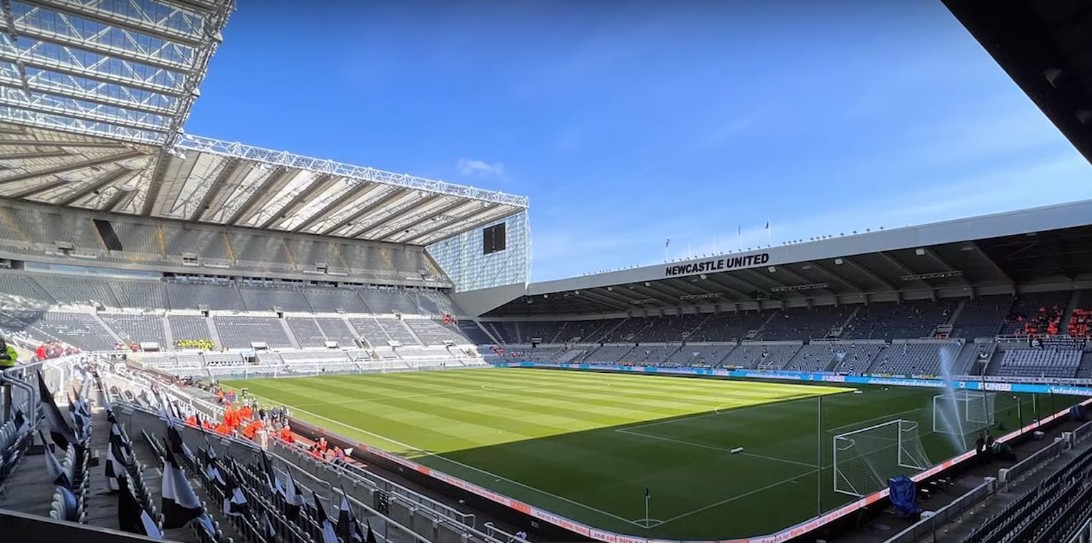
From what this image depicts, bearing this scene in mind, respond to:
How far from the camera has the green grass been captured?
1276 cm

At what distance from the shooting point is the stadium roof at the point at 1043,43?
4.68 m

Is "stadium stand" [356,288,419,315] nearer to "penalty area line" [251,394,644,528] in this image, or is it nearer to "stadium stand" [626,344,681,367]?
"stadium stand" [626,344,681,367]

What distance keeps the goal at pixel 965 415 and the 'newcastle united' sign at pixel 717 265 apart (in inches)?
729

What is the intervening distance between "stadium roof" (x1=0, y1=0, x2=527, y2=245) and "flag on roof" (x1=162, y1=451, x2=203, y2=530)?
58.2 ft

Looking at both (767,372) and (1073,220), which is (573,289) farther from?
(1073,220)

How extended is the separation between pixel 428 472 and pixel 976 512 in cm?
1172

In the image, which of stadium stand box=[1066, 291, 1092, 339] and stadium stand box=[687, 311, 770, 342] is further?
stadium stand box=[687, 311, 770, 342]

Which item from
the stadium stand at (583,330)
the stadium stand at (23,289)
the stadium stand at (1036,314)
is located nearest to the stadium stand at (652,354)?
the stadium stand at (583,330)

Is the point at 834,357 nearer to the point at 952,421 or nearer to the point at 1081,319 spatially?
the point at 1081,319

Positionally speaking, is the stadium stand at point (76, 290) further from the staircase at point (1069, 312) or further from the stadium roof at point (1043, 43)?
the staircase at point (1069, 312)

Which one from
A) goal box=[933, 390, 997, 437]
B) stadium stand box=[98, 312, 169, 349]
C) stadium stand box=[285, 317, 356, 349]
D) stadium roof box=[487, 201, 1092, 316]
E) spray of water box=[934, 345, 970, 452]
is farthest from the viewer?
stadium stand box=[285, 317, 356, 349]

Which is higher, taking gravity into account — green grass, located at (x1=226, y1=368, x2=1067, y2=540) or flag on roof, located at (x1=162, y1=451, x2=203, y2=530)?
flag on roof, located at (x1=162, y1=451, x2=203, y2=530)

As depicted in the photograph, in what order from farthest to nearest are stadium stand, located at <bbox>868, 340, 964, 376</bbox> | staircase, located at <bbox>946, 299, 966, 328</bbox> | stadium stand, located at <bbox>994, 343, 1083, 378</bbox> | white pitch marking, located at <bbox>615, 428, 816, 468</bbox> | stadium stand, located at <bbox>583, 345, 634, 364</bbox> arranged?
stadium stand, located at <bbox>583, 345, 634, 364</bbox>
staircase, located at <bbox>946, 299, 966, 328</bbox>
stadium stand, located at <bbox>868, 340, 964, 376</bbox>
stadium stand, located at <bbox>994, 343, 1083, 378</bbox>
white pitch marking, located at <bbox>615, 428, 816, 468</bbox>

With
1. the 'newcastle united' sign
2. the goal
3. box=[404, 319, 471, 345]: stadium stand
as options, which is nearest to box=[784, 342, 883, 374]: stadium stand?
A: the 'newcastle united' sign
